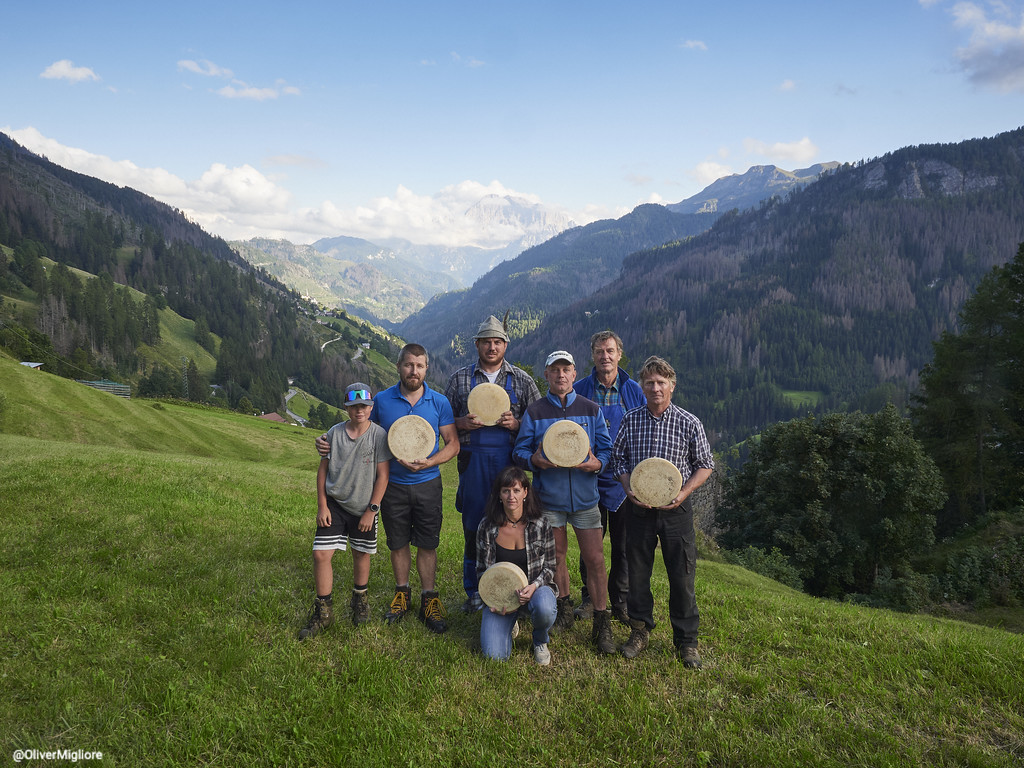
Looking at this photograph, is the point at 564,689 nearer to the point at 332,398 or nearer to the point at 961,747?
the point at 961,747

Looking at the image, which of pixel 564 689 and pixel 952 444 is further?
pixel 952 444

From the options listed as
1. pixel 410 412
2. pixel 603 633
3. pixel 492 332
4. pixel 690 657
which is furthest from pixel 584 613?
pixel 492 332

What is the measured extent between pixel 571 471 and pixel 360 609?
3.56 meters

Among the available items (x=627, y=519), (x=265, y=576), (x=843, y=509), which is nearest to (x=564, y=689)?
(x=627, y=519)

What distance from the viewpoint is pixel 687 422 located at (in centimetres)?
673

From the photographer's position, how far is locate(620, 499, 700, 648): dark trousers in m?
6.39

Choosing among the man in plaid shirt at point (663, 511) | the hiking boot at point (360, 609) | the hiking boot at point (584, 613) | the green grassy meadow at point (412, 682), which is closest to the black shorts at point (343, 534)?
the hiking boot at point (360, 609)

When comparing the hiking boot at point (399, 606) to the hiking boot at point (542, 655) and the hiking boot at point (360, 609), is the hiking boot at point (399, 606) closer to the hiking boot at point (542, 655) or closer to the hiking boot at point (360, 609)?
the hiking boot at point (360, 609)

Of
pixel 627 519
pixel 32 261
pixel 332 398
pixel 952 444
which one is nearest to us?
pixel 627 519

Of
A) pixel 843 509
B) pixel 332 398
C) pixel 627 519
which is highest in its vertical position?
pixel 627 519

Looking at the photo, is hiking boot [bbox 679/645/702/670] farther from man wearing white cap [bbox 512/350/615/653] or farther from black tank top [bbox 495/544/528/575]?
black tank top [bbox 495/544/528/575]

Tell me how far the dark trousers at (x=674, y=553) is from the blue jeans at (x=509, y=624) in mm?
1282

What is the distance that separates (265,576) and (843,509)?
30.9m

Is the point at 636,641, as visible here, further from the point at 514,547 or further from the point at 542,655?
the point at 514,547
